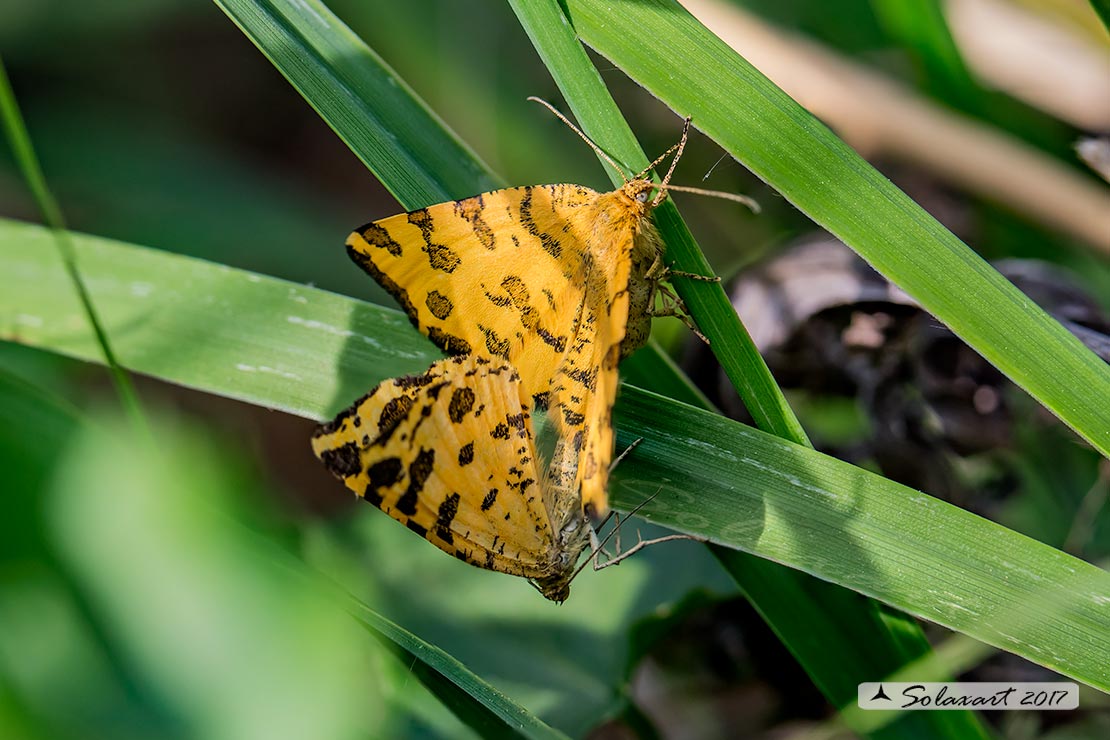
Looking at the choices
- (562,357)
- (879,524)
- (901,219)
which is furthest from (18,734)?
(901,219)

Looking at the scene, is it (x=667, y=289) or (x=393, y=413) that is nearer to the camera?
(x=393, y=413)

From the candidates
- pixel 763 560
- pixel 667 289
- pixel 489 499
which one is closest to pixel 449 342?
pixel 489 499

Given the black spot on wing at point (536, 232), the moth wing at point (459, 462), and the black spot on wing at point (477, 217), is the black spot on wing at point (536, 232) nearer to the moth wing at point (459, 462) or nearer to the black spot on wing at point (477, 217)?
the black spot on wing at point (477, 217)

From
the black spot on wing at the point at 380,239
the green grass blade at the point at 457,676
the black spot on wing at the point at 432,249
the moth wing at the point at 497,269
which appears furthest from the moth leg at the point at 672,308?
the green grass blade at the point at 457,676

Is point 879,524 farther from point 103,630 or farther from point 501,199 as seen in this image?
point 103,630

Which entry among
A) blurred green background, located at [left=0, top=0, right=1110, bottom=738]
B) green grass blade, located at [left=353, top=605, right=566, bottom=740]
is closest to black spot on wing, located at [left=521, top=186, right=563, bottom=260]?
blurred green background, located at [left=0, top=0, right=1110, bottom=738]

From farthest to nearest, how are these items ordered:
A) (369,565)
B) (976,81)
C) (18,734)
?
(976,81) → (369,565) → (18,734)

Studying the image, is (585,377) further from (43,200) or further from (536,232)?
(43,200)
